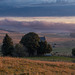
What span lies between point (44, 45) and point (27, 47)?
494 centimetres

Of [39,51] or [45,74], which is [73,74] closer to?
[45,74]

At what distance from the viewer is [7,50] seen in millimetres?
55062

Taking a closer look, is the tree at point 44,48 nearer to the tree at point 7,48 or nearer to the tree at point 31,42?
the tree at point 31,42

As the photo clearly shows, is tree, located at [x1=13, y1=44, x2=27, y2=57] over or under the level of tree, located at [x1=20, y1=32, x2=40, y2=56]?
under

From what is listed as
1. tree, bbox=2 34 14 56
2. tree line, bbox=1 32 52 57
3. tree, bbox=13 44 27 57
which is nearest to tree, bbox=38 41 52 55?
tree line, bbox=1 32 52 57

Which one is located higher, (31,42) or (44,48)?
(31,42)

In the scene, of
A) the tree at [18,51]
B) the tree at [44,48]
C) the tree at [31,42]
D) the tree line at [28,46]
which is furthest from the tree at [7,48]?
the tree at [44,48]

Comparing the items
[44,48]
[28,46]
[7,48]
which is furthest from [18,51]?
[44,48]

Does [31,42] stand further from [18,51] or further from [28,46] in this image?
[18,51]

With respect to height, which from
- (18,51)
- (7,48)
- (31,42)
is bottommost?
(18,51)

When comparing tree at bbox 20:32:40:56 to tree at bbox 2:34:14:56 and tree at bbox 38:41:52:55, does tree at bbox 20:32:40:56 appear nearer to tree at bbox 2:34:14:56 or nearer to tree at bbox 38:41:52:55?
tree at bbox 38:41:52:55

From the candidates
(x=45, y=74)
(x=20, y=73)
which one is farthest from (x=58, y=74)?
(x=20, y=73)

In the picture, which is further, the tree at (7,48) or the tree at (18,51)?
the tree at (7,48)

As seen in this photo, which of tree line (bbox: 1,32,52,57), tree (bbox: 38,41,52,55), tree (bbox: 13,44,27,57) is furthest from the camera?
tree (bbox: 38,41,52,55)
